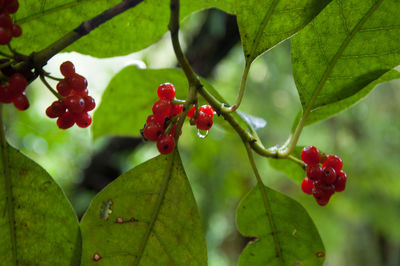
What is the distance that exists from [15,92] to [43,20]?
24 centimetres

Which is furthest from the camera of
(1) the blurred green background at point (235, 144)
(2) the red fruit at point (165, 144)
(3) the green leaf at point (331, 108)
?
(1) the blurred green background at point (235, 144)

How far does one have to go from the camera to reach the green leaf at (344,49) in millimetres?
788

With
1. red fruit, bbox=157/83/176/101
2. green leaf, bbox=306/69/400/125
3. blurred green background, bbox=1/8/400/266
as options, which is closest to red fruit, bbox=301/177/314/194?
green leaf, bbox=306/69/400/125

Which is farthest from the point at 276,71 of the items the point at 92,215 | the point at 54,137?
the point at 92,215

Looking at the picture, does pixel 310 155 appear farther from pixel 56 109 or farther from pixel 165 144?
pixel 56 109

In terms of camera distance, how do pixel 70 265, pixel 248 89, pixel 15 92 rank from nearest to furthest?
1. pixel 15 92
2. pixel 70 265
3. pixel 248 89

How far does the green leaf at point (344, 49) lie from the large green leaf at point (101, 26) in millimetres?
227

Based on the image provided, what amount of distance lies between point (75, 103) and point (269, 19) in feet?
1.42

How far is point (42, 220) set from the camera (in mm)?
762

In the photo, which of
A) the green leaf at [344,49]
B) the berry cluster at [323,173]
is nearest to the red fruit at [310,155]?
the berry cluster at [323,173]

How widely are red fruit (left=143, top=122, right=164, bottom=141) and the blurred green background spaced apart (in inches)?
89.0

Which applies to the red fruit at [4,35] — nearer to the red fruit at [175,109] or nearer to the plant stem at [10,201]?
the plant stem at [10,201]

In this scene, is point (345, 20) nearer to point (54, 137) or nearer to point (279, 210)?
point (279, 210)

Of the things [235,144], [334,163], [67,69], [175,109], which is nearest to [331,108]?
[334,163]
